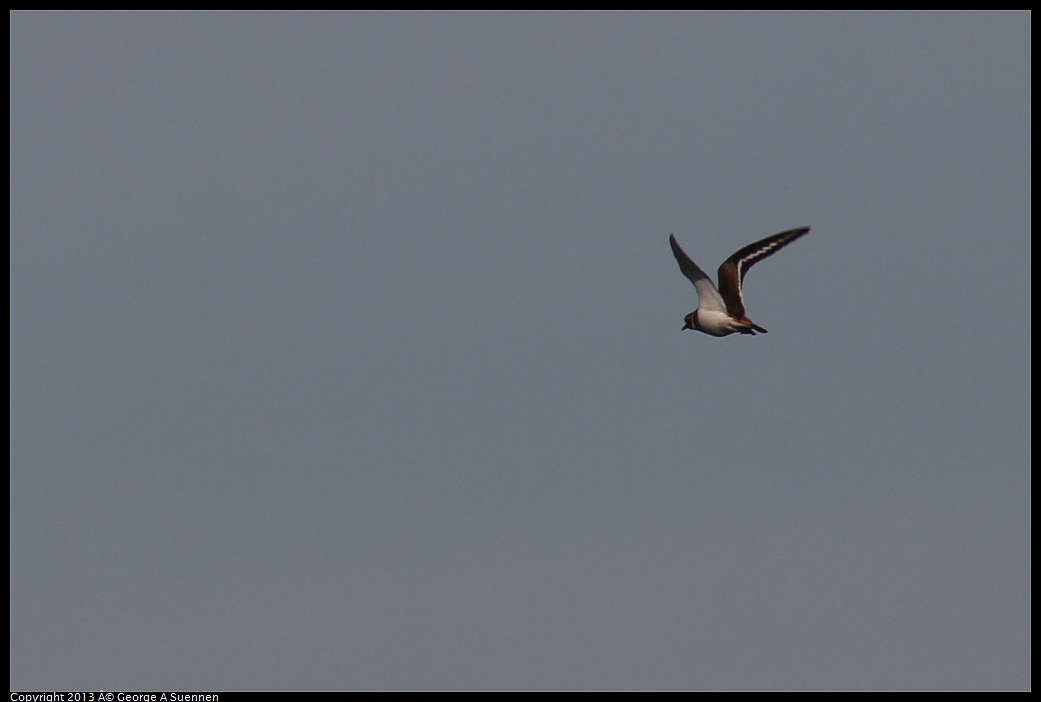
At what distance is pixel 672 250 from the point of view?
140 feet

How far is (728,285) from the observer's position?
42219 millimetres

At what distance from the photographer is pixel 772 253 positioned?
138 ft

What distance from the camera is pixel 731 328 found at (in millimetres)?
43000

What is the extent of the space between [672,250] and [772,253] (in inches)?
103

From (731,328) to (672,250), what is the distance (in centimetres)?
263

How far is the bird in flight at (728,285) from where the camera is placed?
41.9 metres

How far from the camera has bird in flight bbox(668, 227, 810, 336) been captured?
41875mm
